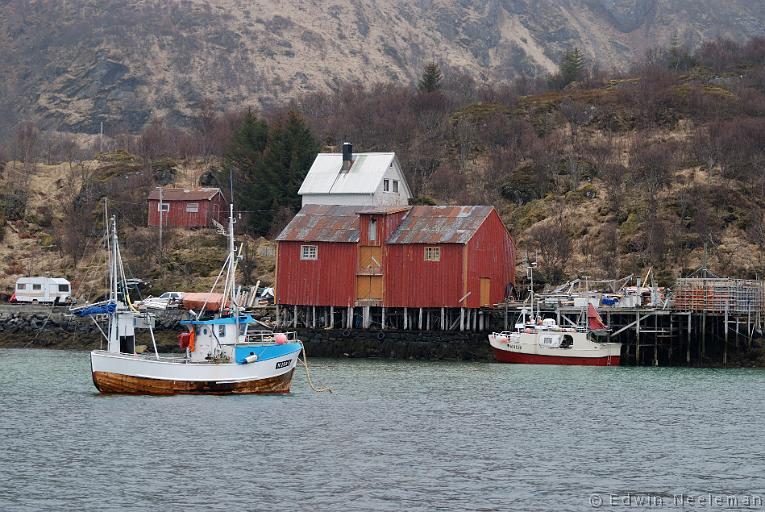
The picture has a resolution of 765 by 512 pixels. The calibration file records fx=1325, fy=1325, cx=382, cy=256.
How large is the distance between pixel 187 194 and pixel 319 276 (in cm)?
2434

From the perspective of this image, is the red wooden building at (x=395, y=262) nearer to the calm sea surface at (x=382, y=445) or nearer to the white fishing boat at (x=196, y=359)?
the calm sea surface at (x=382, y=445)

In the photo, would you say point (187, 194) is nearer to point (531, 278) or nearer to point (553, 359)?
point (531, 278)

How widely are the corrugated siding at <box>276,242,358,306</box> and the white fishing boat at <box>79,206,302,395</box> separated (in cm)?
2054

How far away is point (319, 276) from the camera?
232ft

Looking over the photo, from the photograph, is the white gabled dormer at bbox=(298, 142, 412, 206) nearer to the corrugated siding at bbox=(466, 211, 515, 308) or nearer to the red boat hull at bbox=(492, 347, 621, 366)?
the corrugated siding at bbox=(466, 211, 515, 308)

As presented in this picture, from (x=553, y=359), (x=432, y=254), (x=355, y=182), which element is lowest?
(x=553, y=359)

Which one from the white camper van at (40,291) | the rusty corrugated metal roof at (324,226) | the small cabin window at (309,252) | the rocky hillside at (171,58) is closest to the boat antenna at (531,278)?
the rusty corrugated metal roof at (324,226)

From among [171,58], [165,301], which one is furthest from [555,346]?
[171,58]

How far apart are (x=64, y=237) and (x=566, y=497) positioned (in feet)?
211

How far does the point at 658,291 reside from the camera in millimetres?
68438

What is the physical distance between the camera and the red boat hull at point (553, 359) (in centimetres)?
6556

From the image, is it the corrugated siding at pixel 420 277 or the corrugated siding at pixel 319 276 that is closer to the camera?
the corrugated siding at pixel 420 277

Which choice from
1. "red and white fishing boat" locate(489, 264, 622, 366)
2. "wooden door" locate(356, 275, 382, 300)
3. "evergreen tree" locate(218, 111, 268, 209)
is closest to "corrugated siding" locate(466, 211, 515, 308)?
"red and white fishing boat" locate(489, 264, 622, 366)

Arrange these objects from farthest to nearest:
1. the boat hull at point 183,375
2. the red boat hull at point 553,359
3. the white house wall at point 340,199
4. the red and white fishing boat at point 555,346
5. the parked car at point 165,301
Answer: the white house wall at point 340,199 → the parked car at point 165,301 → the red boat hull at point 553,359 → the red and white fishing boat at point 555,346 → the boat hull at point 183,375
